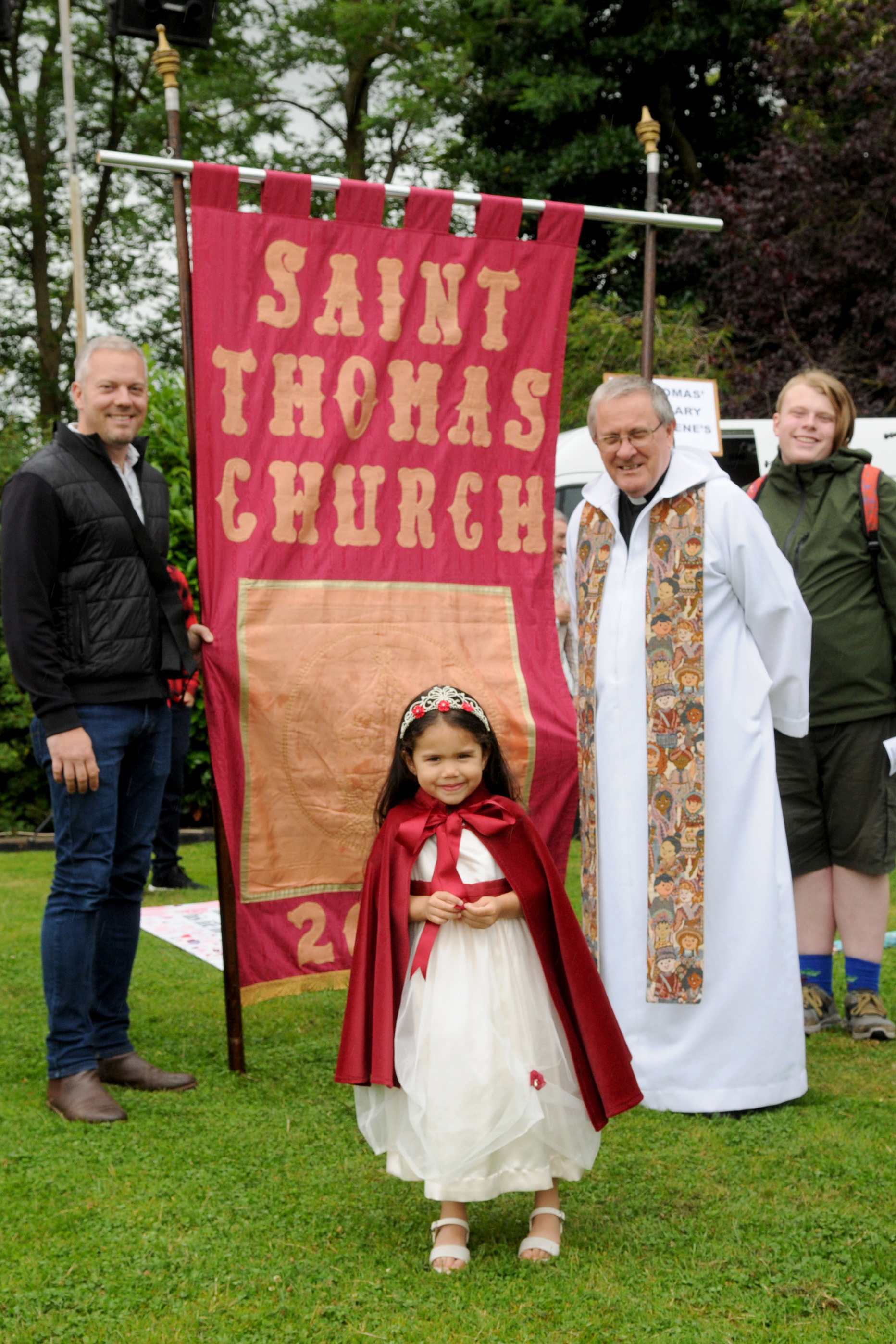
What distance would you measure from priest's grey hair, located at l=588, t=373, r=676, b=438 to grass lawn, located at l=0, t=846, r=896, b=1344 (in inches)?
71.9

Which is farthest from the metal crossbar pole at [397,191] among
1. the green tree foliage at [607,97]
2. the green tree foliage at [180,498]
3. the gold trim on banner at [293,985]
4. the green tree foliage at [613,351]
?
the green tree foliage at [607,97]

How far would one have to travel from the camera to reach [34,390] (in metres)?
20.0

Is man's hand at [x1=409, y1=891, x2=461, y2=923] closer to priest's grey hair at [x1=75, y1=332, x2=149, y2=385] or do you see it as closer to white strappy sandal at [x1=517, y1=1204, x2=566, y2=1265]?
white strappy sandal at [x1=517, y1=1204, x2=566, y2=1265]

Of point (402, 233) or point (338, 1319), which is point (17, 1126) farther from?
point (402, 233)

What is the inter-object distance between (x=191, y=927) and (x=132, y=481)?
2.77m

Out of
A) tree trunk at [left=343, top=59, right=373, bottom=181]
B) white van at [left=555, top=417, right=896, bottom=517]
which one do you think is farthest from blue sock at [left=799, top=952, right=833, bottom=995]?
tree trunk at [left=343, top=59, right=373, bottom=181]

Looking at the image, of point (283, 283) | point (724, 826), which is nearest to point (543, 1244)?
point (724, 826)

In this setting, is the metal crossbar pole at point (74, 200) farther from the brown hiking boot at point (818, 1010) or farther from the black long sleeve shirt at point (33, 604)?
the brown hiking boot at point (818, 1010)

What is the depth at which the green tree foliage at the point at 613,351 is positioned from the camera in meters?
12.3

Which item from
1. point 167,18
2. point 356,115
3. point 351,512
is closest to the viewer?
point 351,512

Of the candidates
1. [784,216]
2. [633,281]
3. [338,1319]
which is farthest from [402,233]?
[633,281]

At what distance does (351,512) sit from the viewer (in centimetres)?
405

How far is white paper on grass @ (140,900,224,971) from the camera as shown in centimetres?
557

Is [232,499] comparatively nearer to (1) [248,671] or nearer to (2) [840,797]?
(1) [248,671]
